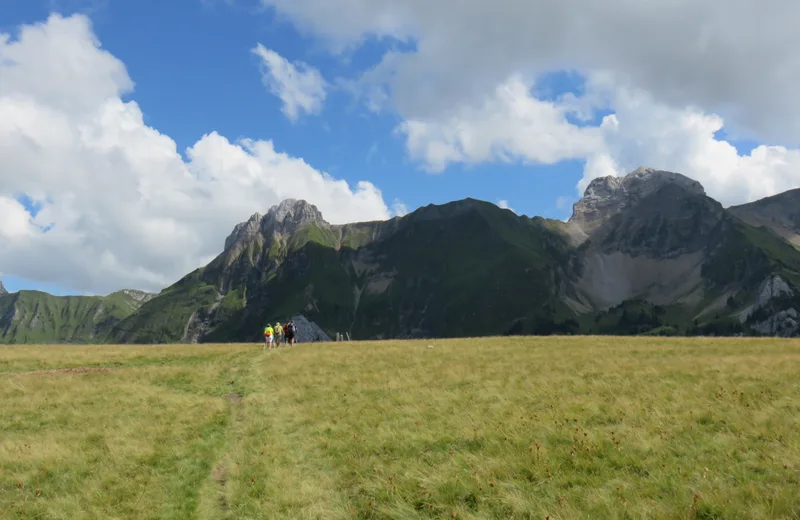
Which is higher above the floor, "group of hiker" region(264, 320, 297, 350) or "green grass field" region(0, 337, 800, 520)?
"group of hiker" region(264, 320, 297, 350)

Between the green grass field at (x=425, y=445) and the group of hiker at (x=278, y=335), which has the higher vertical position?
the group of hiker at (x=278, y=335)

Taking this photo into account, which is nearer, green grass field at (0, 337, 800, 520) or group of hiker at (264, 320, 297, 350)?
green grass field at (0, 337, 800, 520)

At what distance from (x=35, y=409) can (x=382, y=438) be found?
18.7m

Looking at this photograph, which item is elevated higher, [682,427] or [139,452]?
[682,427]

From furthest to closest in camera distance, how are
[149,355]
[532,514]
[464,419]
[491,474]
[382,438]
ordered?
[149,355], [464,419], [382,438], [491,474], [532,514]

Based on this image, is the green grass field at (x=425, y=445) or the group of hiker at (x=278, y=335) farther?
the group of hiker at (x=278, y=335)

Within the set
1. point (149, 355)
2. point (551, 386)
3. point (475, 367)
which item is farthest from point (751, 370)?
point (149, 355)

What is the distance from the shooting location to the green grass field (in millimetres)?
10320

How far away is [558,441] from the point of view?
1377 cm

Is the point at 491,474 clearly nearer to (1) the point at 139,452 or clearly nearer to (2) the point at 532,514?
(2) the point at 532,514

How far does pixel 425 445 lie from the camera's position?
14.9 m

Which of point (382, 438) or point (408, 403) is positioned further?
point (408, 403)

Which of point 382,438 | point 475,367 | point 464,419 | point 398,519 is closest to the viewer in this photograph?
point 398,519

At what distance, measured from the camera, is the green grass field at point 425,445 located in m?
10.3
